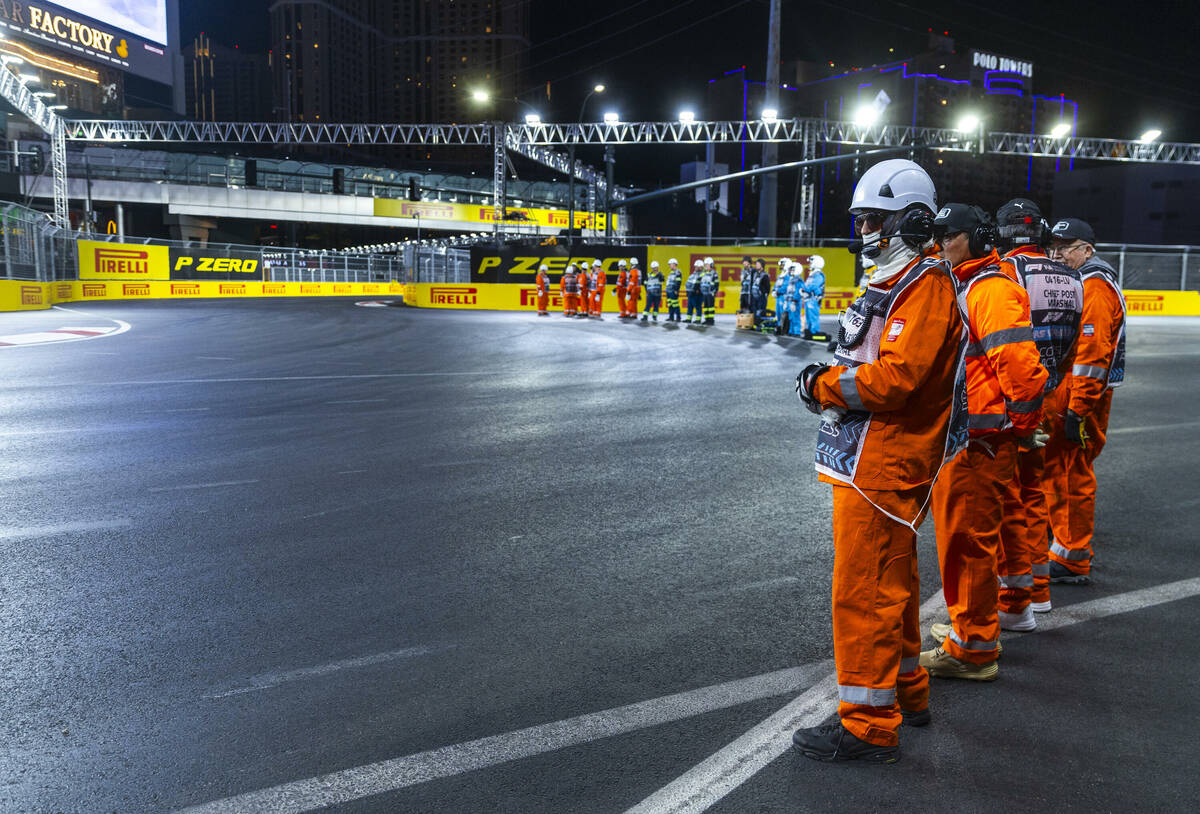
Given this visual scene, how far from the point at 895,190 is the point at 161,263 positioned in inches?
1777

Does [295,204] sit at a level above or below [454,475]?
above

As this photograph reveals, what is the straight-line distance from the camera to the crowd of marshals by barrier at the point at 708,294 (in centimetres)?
2141

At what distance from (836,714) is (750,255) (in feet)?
107

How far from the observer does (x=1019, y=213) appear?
15.2 feet

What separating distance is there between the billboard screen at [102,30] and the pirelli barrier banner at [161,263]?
2105 cm

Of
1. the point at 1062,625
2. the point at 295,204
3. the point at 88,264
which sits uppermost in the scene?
the point at 295,204

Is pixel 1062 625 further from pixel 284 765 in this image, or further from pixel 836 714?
pixel 284 765

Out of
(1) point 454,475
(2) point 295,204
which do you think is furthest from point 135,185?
(1) point 454,475

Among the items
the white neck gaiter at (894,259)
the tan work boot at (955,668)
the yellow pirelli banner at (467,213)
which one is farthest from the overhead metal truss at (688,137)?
the white neck gaiter at (894,259)

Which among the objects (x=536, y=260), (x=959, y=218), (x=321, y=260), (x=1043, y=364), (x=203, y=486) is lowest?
(x=203, y=486)

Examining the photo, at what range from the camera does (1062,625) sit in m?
4.36

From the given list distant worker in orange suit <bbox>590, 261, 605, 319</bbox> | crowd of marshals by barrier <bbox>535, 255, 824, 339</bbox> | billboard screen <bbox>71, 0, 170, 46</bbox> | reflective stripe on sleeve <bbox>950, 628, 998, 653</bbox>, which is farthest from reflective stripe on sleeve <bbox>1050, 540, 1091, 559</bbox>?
billboard screen <bbox>71, 0, 170, 46</bbox>

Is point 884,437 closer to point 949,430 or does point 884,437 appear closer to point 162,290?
point 949,430

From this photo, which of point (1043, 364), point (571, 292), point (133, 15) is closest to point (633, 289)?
point (571, 292)
